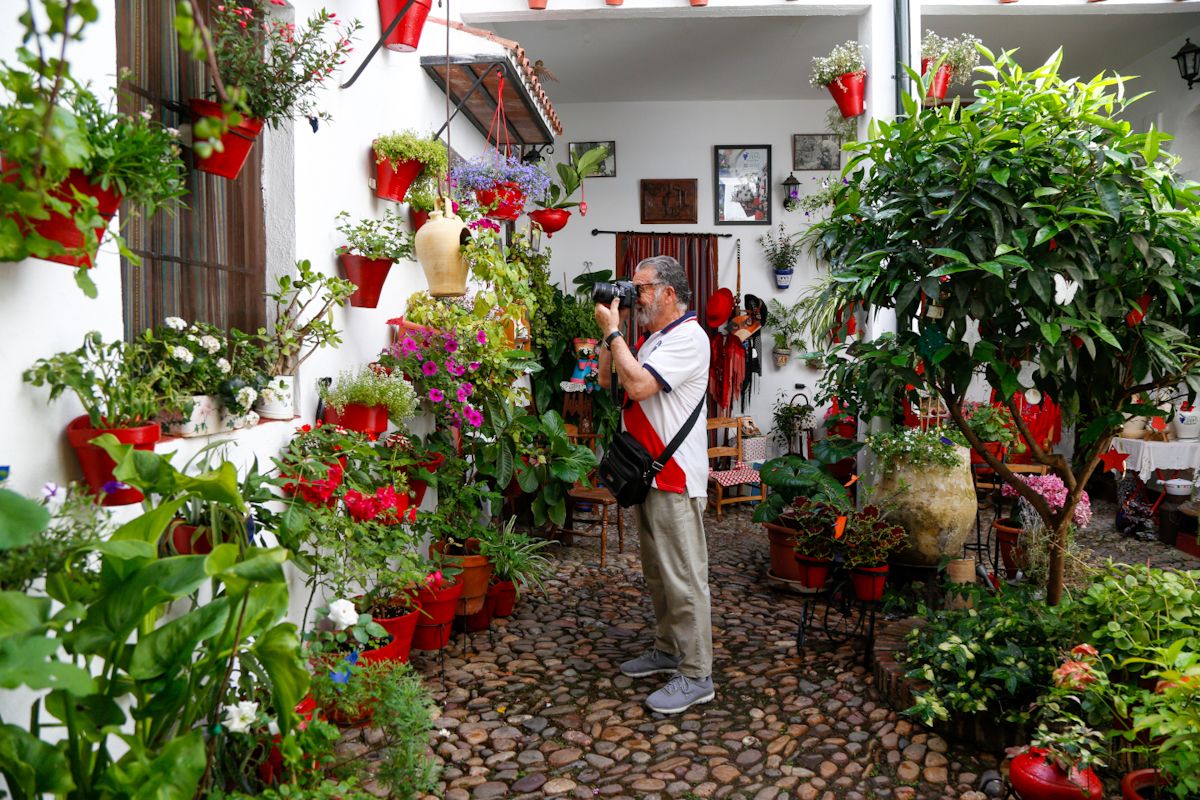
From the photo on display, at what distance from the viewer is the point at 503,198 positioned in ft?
18.2

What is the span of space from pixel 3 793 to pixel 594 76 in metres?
8.78

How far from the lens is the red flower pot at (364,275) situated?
13.6 ft

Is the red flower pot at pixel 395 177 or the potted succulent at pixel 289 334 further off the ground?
the red flower pot at pixel 395 177

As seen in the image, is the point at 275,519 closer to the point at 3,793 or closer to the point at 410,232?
the point at 3,793

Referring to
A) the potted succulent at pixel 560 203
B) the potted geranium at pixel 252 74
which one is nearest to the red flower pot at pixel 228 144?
the potted geranium at pixel 252 74

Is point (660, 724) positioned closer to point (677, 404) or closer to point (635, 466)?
point (635, 466)

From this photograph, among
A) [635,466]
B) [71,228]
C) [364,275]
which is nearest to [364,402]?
[364,275]

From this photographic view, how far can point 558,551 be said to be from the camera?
7.14 m

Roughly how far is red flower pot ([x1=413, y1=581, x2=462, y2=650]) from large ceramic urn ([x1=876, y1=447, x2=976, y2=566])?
9.04 feet

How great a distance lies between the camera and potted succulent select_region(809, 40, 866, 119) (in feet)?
21.7

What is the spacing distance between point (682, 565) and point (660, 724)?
0.70m

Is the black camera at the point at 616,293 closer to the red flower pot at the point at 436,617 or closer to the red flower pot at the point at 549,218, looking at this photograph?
the red flower pot at the point at 436,617

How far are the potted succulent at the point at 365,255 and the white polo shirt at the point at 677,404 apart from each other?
4.31 ft

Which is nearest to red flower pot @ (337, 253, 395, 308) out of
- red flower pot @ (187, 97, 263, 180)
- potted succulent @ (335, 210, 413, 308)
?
potted succulent @ (335, 210, 413, 308)
